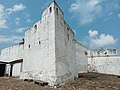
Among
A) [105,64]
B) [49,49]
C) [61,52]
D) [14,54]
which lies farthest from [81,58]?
[49,49]

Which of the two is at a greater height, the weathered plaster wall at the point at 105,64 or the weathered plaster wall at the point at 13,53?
the weathered plaster wall at the point at 13,53

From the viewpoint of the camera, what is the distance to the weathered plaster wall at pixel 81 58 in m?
23.1

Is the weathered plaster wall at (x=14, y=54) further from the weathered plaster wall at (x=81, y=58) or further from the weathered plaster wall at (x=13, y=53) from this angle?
the weathered plaster wall at (x=81, y=58)

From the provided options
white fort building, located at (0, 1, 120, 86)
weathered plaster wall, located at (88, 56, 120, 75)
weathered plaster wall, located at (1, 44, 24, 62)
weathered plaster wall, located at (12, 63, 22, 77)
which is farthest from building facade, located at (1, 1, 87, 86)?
weathered plaster wall, located at (88, 56, 120, 75)

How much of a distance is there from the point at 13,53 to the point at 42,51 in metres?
13.5

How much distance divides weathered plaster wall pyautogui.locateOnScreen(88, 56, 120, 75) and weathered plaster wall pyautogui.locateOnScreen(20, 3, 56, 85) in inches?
542

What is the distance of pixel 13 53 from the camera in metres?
24.7

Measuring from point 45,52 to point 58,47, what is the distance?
119cm

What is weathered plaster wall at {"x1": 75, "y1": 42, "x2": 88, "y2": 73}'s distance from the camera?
75.8 feet

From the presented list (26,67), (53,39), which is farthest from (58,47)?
(26,67)

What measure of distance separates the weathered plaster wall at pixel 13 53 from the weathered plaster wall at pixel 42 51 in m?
7.61

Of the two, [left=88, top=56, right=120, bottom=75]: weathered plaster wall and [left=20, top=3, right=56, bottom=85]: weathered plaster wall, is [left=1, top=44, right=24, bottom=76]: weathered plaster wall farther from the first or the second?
[left=88, top=56, right=120, bottom=75]: weathered plaster wall

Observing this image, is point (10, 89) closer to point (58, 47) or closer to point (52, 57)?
point (52, 57)

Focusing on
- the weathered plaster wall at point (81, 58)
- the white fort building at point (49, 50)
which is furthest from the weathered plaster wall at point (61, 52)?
the weathered plaster wall at point (81, 58)
